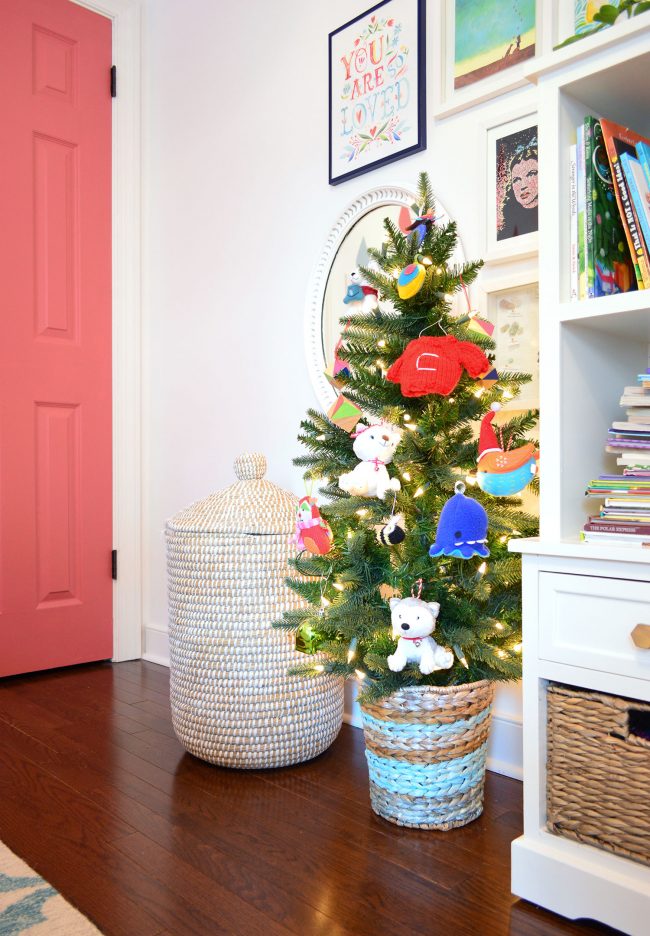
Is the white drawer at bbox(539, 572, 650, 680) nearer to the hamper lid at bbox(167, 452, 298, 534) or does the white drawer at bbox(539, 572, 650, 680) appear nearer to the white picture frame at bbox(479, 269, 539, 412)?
the white picture frame at bbox(479, 269, 539, 412)

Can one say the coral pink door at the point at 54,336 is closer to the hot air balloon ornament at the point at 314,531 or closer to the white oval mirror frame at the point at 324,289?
the white oval mirror frame at the point at 324,289

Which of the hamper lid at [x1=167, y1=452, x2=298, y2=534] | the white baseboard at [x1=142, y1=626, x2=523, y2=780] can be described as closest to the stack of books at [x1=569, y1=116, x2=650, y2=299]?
the hamper lid at [x1=167, y1=452, x2=298, y2=534]

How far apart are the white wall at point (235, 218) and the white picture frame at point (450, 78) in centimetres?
2

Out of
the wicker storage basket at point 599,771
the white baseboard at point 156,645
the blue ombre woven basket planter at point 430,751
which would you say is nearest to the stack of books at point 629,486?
the wicker storage basket at point 599,771

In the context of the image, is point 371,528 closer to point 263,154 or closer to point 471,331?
point 471,331

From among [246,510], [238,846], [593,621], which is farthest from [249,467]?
[593,621]

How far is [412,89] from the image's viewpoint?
1.80 metres

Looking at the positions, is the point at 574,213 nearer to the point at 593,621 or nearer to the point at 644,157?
the point at 644,157

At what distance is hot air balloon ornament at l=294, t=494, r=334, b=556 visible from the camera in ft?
4.60

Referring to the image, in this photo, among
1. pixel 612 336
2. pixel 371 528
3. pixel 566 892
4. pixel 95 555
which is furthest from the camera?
pixel 95 555

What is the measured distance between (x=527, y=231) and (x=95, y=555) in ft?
5.80

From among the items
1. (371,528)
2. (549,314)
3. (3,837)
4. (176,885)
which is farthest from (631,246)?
(3,837)

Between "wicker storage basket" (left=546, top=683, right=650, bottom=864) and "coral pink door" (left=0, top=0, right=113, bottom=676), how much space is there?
1814 mm

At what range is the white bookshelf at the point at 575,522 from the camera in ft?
3.50
